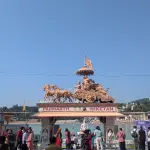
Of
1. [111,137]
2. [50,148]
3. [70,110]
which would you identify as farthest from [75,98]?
[50,148]

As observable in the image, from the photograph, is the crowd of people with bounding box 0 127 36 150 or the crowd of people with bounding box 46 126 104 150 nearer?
the crowd of people with bounding box 46 126 104 150

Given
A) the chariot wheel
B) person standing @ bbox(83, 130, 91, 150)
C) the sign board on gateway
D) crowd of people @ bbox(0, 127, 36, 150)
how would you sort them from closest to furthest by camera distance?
1. person standing @ bbox(83, 130, 91, 150)
2. crowd of people @ bbox(0, 127, 36, 150)
3. the sign board on gateway
4. the chariot wheel

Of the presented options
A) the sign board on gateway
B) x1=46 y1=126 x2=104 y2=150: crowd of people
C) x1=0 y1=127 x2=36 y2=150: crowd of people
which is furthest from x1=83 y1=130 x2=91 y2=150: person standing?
the sign board on gateway

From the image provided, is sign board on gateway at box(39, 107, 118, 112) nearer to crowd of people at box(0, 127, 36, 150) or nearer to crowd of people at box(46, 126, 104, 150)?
crowd of people at box(46, 126, 104, 150)

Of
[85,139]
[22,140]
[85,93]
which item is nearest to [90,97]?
[85,93]

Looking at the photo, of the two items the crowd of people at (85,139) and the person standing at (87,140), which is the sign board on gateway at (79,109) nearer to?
the crowd of people at (85,139)

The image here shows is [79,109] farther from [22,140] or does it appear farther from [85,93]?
[22,140]

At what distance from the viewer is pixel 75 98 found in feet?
66.7

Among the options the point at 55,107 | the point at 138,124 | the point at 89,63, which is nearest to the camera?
the point at 138,124

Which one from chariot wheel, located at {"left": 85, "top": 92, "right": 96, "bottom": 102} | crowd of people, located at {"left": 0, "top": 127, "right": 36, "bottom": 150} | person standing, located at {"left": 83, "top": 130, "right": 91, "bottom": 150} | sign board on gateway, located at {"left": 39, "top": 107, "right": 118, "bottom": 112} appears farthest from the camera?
chariot wheel, located at {"left": 85, "top": 92, "right": 96, "bottom": 102}

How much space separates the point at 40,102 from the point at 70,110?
7.46 ft

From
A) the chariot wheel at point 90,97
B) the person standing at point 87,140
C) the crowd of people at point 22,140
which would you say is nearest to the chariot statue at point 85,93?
the chariot wheel at point 90,97

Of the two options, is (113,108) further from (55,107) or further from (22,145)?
(22,145)

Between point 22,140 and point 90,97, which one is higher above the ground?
point 90,97
